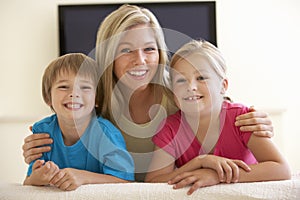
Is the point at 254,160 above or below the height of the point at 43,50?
below

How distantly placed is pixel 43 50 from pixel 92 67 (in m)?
2.15

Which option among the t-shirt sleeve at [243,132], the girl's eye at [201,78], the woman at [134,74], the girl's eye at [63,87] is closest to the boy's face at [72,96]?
the girl's eye at [63,87]

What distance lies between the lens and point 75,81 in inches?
50.7

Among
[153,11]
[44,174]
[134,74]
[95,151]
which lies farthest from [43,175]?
[153,11]

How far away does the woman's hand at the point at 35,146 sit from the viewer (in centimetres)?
124

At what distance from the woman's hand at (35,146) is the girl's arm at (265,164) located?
569 millimetres

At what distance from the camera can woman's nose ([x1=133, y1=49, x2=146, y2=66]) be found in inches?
52.7

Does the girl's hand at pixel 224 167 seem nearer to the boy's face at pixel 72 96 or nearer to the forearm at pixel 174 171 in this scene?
the forearm at pixel 174 171

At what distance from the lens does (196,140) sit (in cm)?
130

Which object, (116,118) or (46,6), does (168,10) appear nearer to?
(46,6)

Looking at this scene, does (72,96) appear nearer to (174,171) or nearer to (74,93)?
(74,93)

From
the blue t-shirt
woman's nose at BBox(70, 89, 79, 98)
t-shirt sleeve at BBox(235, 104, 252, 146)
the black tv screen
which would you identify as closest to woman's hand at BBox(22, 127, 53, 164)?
the blue t-shirt

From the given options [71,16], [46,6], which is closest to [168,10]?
[71,16]

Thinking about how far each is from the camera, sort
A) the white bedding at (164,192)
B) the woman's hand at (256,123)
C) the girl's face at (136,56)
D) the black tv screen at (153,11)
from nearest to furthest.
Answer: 1. the white bedding at (164,192)
2. the woman's hand at (256,123)
3. the girl's face at (136,56)
4. the black tv screen at (153,11)
